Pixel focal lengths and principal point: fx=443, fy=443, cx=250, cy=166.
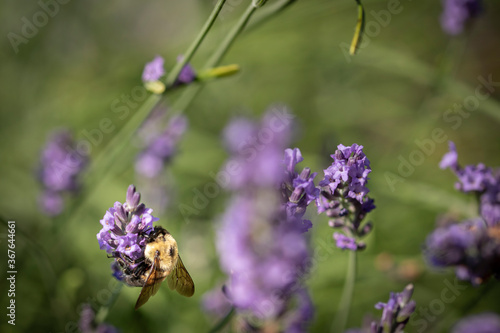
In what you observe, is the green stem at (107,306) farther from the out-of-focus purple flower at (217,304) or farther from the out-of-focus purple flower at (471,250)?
the out-of-focus purple flower at (471,250)

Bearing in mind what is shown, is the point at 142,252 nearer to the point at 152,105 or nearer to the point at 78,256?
the point at 152,105

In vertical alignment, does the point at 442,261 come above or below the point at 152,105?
below

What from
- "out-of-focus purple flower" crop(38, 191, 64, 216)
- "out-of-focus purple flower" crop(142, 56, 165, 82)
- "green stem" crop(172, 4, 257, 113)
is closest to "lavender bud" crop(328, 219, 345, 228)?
"green stem" crop(172, 4, 257, 113)

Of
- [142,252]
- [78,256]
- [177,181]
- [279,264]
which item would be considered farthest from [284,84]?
[279,264]

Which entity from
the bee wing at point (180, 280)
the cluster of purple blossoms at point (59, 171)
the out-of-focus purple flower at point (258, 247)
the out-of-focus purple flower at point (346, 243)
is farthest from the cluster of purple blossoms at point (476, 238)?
the cluster of purple blossoms at point (59, 171)

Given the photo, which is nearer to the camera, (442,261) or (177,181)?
(442,261)

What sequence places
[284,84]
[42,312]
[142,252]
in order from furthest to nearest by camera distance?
[284,84]
[42,312]
[142,252]

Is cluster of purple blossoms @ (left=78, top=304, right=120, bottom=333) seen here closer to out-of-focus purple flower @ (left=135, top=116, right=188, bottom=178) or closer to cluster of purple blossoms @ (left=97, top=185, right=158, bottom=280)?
cluster of purple blossoms @ (left=97, top=185, right=158, bottom=280)

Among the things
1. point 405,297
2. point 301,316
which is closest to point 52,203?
point 301,316
